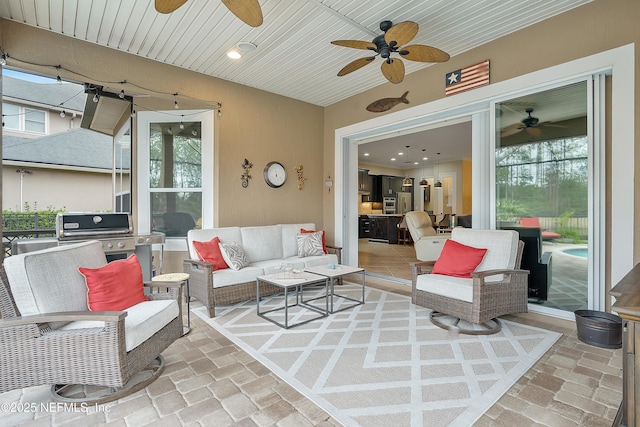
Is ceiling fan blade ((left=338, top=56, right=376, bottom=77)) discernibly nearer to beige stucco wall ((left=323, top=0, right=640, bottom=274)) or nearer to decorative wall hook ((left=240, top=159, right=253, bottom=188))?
beige stucco wall ((left=323, top=0, right=640, bottom=274))

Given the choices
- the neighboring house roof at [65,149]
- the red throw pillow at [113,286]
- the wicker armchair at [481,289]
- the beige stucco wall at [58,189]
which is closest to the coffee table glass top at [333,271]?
the wicker armchair at [481,289]

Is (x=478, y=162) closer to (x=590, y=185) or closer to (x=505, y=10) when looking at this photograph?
(x=590, y=185)

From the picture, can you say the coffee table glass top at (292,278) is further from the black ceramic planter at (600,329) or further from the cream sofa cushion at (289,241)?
the black ceramic planter at (600,329)

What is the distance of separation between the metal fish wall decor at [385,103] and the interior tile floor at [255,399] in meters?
3.56

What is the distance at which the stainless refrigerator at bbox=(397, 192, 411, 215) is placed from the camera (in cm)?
1237

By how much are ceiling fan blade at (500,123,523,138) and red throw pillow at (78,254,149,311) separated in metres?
4.02

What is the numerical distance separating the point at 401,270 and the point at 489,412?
405 cm

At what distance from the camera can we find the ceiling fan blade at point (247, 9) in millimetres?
2139

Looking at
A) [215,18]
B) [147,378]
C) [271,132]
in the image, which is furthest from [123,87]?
[147,378]

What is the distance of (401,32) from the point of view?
107 inches

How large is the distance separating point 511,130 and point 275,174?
3433 mm

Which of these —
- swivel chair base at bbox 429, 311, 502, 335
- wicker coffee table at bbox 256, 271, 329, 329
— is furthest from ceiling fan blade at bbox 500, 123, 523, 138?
wicker coffee table at bbox 256, 271, 329, 329

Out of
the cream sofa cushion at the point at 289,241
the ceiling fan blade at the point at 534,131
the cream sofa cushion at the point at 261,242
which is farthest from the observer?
the cream sofa cushion at the point at 289,241

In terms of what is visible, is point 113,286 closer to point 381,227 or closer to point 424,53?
point 424,53
